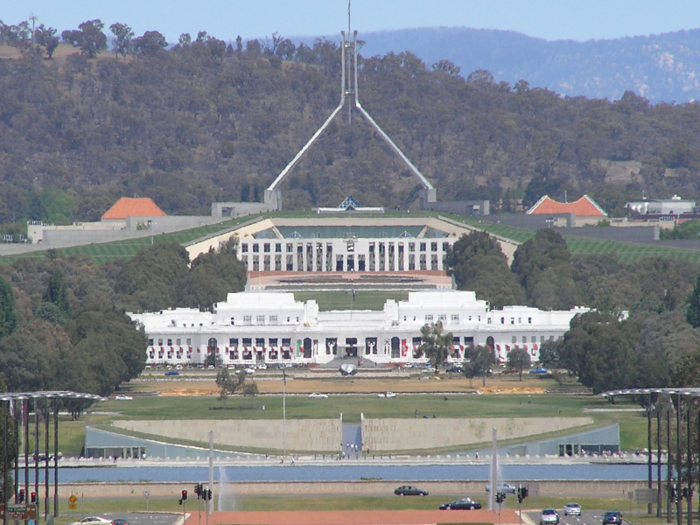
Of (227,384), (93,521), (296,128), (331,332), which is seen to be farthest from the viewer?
(296,128)

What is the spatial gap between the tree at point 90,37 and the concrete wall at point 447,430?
139830 millimetres

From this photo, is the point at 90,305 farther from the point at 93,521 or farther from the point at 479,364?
the point at 93,521

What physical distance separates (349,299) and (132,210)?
38268mm

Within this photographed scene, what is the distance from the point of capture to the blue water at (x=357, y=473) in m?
44.9

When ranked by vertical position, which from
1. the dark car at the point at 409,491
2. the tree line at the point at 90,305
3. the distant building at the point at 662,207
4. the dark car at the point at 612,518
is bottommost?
the dark car at the point at 409,491

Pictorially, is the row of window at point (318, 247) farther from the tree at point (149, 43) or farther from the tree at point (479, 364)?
the tree at point (149, 43)

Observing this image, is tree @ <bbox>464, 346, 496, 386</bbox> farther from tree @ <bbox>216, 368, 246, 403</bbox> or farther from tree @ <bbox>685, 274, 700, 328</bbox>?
tree @ <bbox>216, 368, 246, 403</bbox>

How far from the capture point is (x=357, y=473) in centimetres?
4584

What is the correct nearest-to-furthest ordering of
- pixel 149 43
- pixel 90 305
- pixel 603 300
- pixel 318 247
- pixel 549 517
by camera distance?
pixel 549 517 < pixel 90 305 < pixel 603 300 < pixel 318 247 < pixel 149 43

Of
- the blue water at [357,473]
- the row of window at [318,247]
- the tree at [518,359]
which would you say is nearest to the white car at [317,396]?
the tree at [518,359]

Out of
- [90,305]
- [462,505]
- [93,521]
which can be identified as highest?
[90,305]

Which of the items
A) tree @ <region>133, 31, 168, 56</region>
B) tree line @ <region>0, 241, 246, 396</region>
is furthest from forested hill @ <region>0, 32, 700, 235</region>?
tree line @ <region>0, 241, 246, 396</region>

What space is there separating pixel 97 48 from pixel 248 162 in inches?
1114

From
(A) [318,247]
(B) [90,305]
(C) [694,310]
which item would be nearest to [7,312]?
(B) [90,305]
